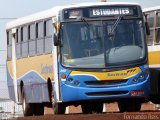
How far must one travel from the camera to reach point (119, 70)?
26.6 meters

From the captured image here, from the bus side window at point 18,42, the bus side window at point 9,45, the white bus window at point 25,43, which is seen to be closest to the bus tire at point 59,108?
the white bus window at point 25,43

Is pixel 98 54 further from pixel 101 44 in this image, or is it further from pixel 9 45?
pixel 9 45

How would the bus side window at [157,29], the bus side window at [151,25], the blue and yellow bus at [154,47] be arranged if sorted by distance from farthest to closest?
the bus side window at [151,25]
the bus side window at [157,29]
the blue and yellow bus at [154,47]

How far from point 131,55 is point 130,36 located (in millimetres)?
570

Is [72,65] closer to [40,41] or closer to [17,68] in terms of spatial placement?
[40,41]

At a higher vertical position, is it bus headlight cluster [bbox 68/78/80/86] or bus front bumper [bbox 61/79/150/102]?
bus headlight cluster [bbox 68/78/80/86]

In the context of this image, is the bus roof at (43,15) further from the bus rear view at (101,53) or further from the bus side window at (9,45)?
the bus side window at (9,45)

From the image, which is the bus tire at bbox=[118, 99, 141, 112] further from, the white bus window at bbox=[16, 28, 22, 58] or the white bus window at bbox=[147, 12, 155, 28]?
the white bus window at bbox=[16, 28, 22, 58]

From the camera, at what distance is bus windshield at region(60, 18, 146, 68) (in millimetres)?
26594

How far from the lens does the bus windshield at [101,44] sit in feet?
87.2

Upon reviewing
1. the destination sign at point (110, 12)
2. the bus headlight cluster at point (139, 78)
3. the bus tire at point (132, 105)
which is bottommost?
the bus tire at point (132, 105)

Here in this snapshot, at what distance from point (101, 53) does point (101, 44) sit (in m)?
0.29

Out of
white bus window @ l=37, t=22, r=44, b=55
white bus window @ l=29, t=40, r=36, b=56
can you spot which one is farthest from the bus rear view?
white bus window @ l=29, t=40, r=36, b=56

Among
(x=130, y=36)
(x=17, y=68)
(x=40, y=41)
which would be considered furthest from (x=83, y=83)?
(x=17, y=68)
